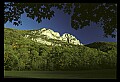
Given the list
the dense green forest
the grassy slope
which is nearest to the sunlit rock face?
the dense green forest

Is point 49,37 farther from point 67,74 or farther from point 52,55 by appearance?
point 67,74

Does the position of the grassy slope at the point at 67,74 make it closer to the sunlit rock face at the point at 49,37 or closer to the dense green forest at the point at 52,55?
the dense green forest at the point at 52,55

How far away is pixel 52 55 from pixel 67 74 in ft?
2.03

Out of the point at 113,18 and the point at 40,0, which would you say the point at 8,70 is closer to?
the point at 40,0

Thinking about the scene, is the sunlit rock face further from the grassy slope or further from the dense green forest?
the grassy slope

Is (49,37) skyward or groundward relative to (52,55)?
skyward

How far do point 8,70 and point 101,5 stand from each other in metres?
2.69

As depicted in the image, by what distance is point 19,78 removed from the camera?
738cm

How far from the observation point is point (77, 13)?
781 centimetres

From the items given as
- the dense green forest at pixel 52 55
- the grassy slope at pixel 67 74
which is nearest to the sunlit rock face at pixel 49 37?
the dense green forest at pixel 52 55

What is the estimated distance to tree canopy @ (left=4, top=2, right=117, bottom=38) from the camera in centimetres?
759

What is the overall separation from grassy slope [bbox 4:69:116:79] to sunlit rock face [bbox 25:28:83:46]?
29.1 inches

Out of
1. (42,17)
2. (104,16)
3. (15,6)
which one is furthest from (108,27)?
(15,6)

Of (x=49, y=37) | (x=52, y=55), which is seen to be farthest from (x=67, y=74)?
(x=49, y=37)
